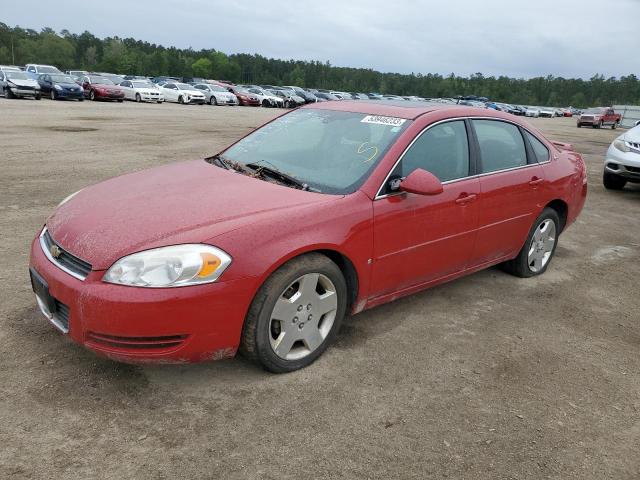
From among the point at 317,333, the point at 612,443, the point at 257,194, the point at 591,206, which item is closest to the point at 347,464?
the point at 317,333

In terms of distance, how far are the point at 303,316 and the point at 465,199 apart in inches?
64.1

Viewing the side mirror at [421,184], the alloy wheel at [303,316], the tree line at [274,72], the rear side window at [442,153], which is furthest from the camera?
the tree line at [274,72]

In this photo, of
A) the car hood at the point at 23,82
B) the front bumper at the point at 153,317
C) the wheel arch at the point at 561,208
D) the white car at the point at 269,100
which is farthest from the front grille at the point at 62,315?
the white car at the point at 269,100

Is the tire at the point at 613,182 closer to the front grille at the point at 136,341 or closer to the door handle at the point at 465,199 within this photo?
the door handle at the point at 465,199

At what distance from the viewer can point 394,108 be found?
159 inches

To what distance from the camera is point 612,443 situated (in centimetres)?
272

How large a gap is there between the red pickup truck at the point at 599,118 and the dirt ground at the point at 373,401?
42.5 metres

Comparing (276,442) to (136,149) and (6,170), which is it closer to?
(6,170)

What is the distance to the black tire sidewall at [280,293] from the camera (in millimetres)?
2854

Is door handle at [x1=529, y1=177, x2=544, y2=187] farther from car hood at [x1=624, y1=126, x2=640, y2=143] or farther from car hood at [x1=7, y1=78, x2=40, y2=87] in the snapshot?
car hood at [x1=7, y1=78, x2=40, y2=87]

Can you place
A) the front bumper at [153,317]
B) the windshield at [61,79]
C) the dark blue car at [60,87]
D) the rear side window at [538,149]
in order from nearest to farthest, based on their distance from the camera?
1. the front bumper at [153,317]
2. the rear side window at [538,149]
3. the dark blue car at [60,87]
4. the windshield at [61,79]

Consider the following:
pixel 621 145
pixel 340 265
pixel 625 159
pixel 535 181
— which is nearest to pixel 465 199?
pixel 535 181

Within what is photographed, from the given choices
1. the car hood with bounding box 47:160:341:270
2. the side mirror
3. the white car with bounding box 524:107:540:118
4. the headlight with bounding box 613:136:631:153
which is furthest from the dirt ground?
the white car with bounding box 524:107:540:118

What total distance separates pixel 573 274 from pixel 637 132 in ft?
20.3
